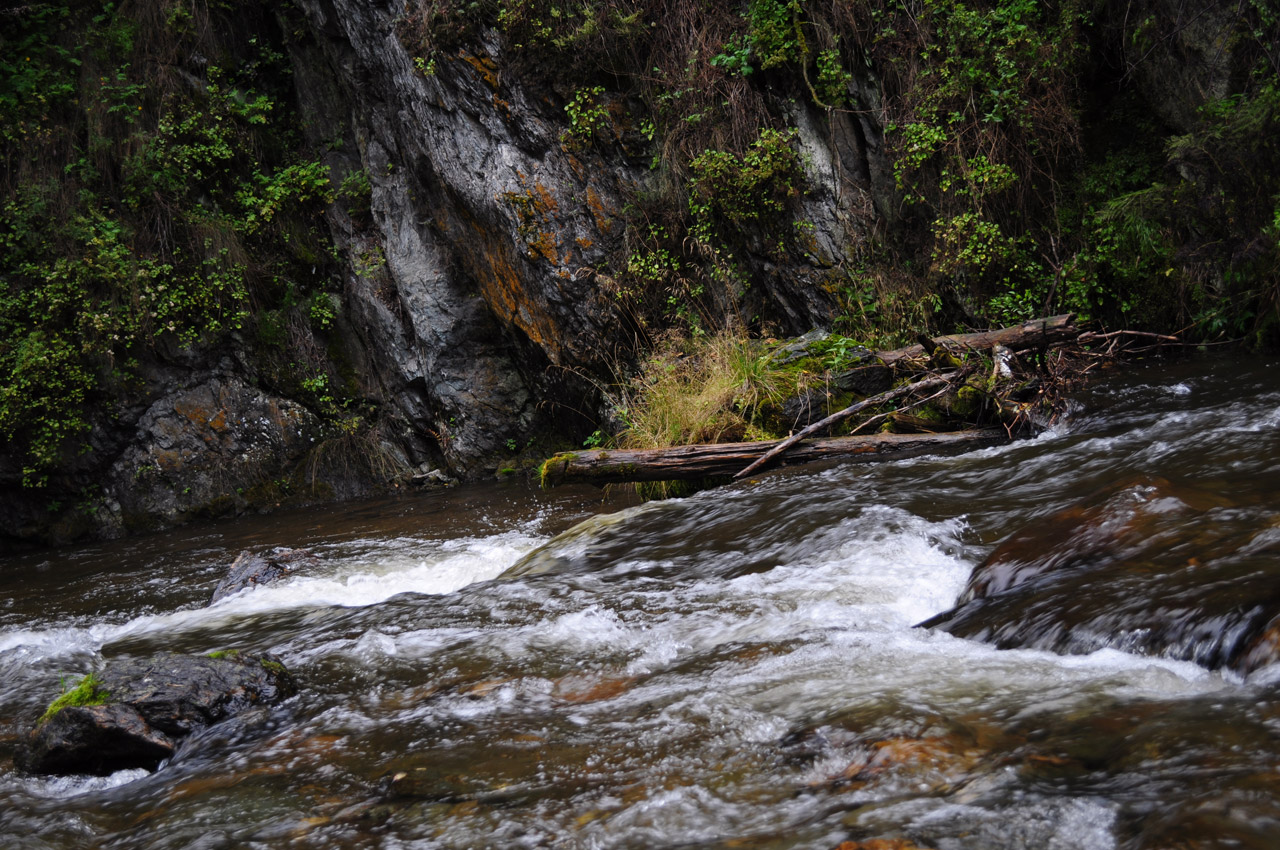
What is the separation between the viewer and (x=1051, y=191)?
7996 millimetres

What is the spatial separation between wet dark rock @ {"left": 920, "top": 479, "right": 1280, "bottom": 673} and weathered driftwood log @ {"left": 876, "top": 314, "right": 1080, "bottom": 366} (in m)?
3.12

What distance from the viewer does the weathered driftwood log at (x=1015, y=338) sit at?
658cm

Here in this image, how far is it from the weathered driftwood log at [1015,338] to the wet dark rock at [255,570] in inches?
206

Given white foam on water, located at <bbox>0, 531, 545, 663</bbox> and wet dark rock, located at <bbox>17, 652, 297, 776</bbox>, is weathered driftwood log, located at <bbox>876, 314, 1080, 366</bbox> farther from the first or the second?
wet dark rock, located at <bbox>17, 652, 297, 776</bbox>

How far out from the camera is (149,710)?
3047 millimetres

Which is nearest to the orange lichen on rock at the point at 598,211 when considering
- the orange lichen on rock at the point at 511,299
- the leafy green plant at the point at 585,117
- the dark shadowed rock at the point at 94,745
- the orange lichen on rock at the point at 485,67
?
the leafy green plant at the point at 585,117

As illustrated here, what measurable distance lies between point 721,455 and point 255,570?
3718 mm

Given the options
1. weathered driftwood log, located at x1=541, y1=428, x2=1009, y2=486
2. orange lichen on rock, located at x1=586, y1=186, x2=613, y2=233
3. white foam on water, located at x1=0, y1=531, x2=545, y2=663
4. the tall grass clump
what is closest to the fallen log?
weathered driftwood log, located at x1=541, y1=428, x2=1009, y2=486

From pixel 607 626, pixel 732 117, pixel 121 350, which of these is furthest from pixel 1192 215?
pixel 121 350

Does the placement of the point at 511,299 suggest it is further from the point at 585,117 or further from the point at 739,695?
the point at 739,695

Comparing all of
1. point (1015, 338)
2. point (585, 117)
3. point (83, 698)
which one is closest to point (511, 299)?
point (585, 117)

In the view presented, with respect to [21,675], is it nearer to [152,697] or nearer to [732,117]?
[152,697]

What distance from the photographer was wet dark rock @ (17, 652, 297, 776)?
9.41 ft

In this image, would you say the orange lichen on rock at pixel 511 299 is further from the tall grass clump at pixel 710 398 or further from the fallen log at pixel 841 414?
the fallen log at pixel 841 414
